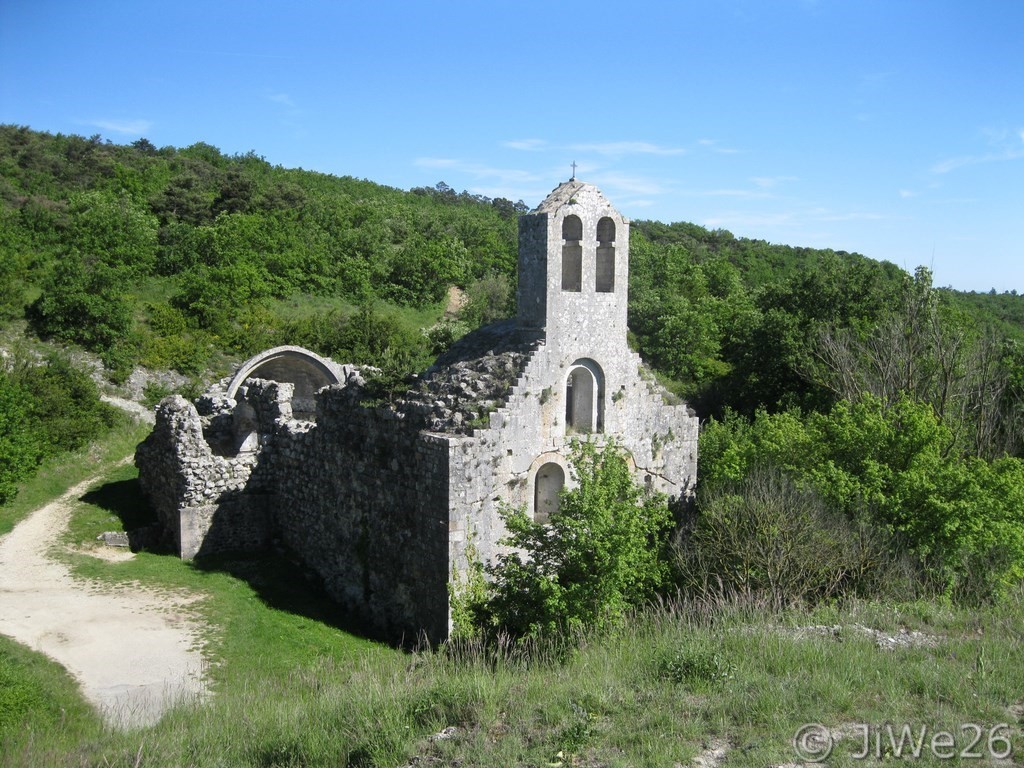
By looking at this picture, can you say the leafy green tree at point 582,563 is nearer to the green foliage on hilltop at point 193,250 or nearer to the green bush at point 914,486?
the green bush at point 914,486

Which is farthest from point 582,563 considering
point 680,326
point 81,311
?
point 81,311

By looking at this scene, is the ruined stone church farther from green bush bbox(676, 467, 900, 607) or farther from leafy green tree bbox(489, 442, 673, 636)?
green bush bbox(676, 467, 900, 607)

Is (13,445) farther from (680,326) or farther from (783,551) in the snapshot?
(680,326)

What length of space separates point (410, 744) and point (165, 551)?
504 inches

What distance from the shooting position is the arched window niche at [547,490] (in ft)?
48.5

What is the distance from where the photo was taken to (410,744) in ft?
24.4

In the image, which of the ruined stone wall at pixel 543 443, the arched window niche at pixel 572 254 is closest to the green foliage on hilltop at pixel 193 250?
the arched window niche at pixel 572 254

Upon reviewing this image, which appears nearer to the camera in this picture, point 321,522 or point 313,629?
point 313,629

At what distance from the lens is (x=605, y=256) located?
1533 cm

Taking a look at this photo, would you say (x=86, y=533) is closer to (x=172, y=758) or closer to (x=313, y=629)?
(x=313, y=629)

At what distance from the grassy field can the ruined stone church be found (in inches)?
113

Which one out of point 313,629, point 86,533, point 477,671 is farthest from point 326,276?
point 477,671

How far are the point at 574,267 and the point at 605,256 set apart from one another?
0.66 m

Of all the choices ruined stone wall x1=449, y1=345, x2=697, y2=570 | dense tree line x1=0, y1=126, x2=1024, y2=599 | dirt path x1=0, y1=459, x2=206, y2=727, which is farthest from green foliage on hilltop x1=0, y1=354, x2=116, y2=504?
ruined stone wall x1=449, y1=345, x2=697, y2=570
